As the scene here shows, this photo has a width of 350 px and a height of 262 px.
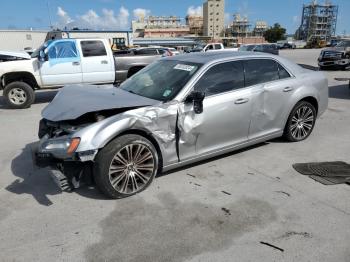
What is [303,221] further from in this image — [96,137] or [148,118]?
[96,137]

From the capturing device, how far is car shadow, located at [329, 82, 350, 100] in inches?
374

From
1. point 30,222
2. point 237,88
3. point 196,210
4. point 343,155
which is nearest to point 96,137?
point 30,222

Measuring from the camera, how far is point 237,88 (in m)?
4.19

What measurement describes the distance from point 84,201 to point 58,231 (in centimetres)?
56

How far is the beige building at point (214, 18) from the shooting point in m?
141

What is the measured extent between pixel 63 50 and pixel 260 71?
21.1ft

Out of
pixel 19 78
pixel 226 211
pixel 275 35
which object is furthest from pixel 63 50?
pixel 275 35

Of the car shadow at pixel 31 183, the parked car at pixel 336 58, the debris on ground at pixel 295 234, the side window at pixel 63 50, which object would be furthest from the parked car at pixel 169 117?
the parked car at pixel 336 58

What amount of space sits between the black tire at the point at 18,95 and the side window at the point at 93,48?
6.35 feet

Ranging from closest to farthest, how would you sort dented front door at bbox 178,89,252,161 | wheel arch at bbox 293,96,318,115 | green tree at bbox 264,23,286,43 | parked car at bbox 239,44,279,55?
1. dented front door at bbox 178,89,252,161
2. wheel arch at bbox 293,96,318,115
3. parked car at bbox 239,44,279,55
4. green tree at bbox 264,23,286,43

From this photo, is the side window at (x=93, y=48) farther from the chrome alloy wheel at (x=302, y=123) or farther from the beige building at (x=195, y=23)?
the beige building at (x=195, y=23)

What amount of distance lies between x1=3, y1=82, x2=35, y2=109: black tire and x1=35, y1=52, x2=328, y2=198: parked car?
4734 mm

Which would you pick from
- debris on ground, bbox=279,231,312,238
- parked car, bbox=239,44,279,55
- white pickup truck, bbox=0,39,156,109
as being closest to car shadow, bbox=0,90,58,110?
white pickup truck, bbox=0,39,156,109

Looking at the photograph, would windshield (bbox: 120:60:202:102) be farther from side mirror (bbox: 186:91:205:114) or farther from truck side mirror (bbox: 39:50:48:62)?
truck side mirror (bbox: 39:50:48:62)
